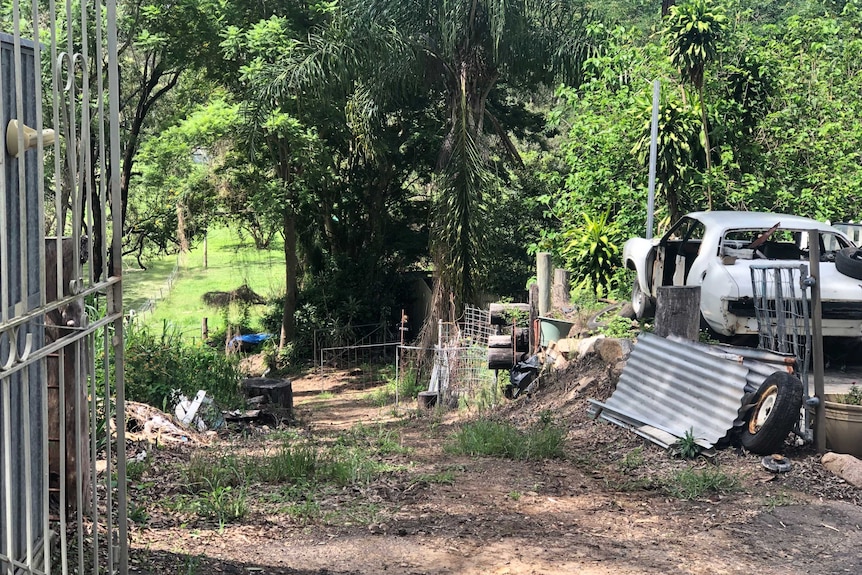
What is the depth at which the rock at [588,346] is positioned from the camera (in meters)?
9.99

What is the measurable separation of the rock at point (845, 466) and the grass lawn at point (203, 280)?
2117 cm

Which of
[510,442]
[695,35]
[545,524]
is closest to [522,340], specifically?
[695,35]

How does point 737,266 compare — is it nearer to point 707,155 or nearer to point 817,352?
point 817,352

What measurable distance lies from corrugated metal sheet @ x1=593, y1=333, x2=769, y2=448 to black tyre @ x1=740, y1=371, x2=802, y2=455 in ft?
0.49

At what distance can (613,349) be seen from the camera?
9609 millimetres

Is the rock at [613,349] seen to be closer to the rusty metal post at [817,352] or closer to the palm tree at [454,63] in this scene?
the rusty metal post at [817,352]

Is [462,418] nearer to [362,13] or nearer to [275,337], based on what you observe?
[362,13]

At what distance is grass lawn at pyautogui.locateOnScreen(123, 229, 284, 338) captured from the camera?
28.8 meters

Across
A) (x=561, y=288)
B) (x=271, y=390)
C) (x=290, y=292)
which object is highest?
(x=561, y=288)

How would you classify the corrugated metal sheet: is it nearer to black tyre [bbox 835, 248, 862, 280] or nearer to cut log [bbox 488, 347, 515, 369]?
black tyre [bbox 835, 248, 862, 280]

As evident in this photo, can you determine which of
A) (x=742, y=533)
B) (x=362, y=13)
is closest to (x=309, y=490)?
(x=742, y=533)

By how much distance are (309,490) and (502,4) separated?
1168 cm

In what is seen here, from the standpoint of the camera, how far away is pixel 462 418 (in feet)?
36.3

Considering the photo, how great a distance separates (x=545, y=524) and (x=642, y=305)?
19.5 ft
